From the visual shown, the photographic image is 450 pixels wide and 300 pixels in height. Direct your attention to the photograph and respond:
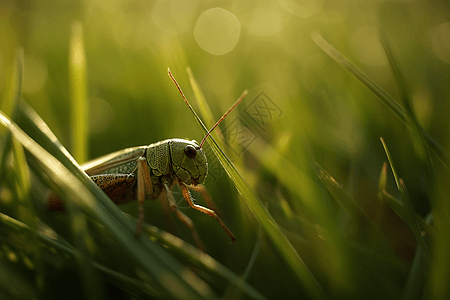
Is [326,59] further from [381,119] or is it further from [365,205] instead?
[365,205]

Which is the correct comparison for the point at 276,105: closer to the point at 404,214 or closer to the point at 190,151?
the point at 190,151

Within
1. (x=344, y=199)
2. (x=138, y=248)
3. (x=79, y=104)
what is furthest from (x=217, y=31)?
(x=138, y=248)

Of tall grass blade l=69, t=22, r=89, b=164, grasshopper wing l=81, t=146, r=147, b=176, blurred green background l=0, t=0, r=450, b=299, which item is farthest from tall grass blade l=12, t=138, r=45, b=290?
grasshopper wing l=81, t=146, r=147, b=176

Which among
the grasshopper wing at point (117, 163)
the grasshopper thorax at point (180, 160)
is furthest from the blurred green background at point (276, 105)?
the grasshopper wing at point (117, 163)

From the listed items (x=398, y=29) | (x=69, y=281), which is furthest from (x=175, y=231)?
(x=398, y=29)

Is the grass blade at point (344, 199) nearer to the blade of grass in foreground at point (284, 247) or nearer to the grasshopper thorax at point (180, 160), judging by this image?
the blade of grass in foreground at point (284, 247)

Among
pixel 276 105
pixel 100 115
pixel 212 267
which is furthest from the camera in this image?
pixel 100 115
